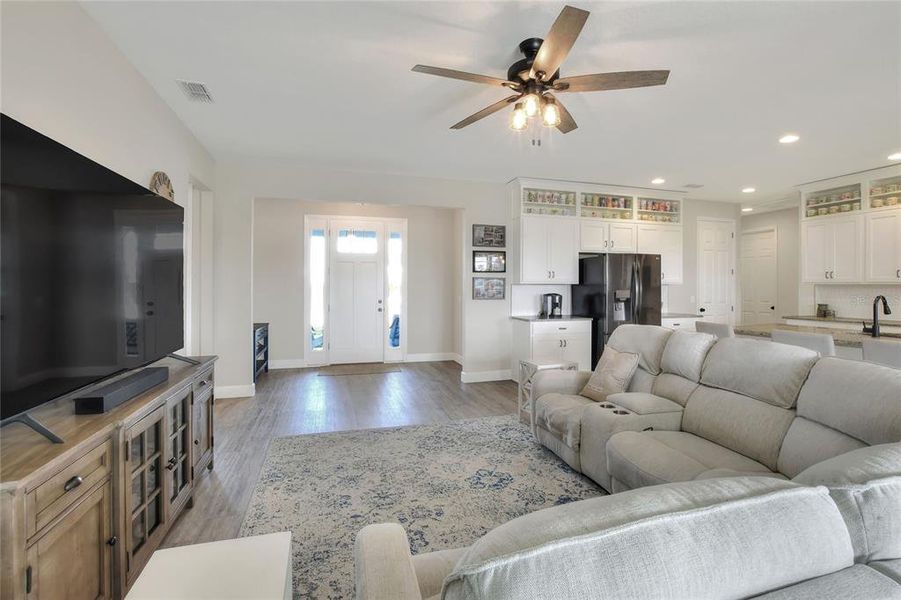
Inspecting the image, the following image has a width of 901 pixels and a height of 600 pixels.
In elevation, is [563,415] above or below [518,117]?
below

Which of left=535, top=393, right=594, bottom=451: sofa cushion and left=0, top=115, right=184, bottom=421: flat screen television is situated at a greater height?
left=0, top=115, right=184, bottom=421: flat screen television

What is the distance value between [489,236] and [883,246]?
470 centimetres

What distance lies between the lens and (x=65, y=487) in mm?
1221

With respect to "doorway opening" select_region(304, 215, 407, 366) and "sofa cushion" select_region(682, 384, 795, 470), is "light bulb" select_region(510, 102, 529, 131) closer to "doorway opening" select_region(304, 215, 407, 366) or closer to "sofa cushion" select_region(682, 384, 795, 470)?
"sofa cushion" select_region(682, 384, 795, 470)

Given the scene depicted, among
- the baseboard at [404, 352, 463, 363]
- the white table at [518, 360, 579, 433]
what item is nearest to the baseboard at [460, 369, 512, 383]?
the baseboard at [404, 352, 463, 363]

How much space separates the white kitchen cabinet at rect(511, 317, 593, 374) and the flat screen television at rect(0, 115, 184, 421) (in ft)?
12.6

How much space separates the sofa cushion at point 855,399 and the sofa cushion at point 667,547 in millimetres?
1229

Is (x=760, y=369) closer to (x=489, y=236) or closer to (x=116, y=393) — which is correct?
(x=116, y=393)

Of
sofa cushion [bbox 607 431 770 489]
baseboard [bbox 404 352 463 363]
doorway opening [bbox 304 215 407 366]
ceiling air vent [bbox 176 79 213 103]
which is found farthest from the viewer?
baseboard [bbox 404 352 463 363]

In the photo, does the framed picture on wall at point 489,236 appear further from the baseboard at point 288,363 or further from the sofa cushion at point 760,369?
the baseboard at point 288,363

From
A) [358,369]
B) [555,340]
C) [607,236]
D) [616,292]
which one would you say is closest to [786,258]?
[607,236]

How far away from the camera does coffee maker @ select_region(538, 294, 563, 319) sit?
526 centimetres

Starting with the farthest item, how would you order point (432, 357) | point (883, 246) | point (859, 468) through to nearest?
point (432, 357) → point (883, 246) → point (859, 468)

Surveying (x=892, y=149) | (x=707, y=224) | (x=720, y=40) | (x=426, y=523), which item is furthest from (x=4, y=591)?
(x=707, y=224)
